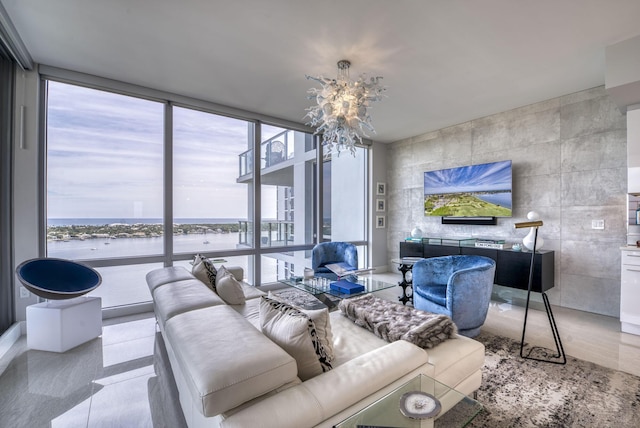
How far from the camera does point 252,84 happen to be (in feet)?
11.5

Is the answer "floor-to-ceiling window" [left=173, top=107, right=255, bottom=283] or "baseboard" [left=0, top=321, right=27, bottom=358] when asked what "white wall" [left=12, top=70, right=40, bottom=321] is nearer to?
"baseboard" [left=0, top=321, right=27, bottom=358]

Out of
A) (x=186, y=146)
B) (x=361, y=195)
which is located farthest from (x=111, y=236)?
(x=361, y=195)

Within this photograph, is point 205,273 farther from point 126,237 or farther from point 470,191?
point 470,191

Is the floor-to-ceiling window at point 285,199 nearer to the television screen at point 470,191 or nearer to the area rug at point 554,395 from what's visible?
the television screen at point 470,191

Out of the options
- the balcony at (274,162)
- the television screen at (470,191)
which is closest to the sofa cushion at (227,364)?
the balcony at (274,162)

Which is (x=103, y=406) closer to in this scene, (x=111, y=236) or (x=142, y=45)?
(x=111, y=236)

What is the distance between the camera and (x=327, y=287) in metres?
3.21

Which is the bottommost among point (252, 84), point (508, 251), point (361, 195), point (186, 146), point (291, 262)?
point (291, 262)

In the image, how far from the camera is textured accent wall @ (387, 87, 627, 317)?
11.4ft

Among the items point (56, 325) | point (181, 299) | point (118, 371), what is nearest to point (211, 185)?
point (56, 325)

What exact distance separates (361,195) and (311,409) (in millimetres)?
5295

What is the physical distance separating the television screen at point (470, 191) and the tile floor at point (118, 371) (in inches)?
68.2

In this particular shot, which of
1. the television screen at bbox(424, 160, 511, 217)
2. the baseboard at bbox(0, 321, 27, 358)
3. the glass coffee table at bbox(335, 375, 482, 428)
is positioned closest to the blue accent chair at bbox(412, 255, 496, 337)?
the glass coffee table at bbox(335, 375, 482, 428)

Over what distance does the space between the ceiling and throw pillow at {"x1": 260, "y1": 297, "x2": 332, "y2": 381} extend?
2.26m
